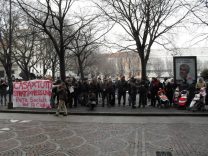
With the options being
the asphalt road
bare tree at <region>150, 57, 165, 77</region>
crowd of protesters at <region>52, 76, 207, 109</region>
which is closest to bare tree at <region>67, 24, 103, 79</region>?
crowd of protesters at <region>52, 76, 207, 109</region>

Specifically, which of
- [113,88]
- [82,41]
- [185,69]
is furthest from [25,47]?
[185,69]

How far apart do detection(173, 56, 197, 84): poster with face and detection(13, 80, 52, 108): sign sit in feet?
25.3

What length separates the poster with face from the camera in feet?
66.3

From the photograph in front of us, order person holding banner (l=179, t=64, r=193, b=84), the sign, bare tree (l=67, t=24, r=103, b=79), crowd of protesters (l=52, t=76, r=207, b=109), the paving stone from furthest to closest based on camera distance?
bare tree (l=67, t=24, r=103, b=79), person holding banner (l=179, t=64, r=193, b=84), the sign, crowd of protesters (l=52, t=76, r=207, b=109), the paving stone

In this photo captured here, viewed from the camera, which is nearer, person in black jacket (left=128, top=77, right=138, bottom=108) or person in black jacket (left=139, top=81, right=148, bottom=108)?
person in black jacket (left=128, top=77, right=138, bottom=108)

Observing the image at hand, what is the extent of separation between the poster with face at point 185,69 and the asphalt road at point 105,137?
5.21 meters

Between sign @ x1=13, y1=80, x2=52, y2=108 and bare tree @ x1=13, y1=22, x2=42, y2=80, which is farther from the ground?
bare tree @ x1=13, y1=22, x2=42, y2=80

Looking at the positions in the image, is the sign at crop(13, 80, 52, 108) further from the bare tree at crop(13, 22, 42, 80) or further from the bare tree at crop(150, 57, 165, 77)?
the bare tree at crop(150, 57, 165, 77)

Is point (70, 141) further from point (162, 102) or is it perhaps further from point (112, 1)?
point (112, 1)

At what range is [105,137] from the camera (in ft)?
35.4

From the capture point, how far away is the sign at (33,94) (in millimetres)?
19703

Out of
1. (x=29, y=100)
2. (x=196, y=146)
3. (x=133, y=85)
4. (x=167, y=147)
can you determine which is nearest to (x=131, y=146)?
(x=167, y=147)

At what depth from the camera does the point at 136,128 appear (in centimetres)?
1277

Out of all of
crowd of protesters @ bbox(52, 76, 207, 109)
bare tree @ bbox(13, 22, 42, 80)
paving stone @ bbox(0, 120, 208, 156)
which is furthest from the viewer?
bare tree @ bbox(13, 22, 42, 80)
